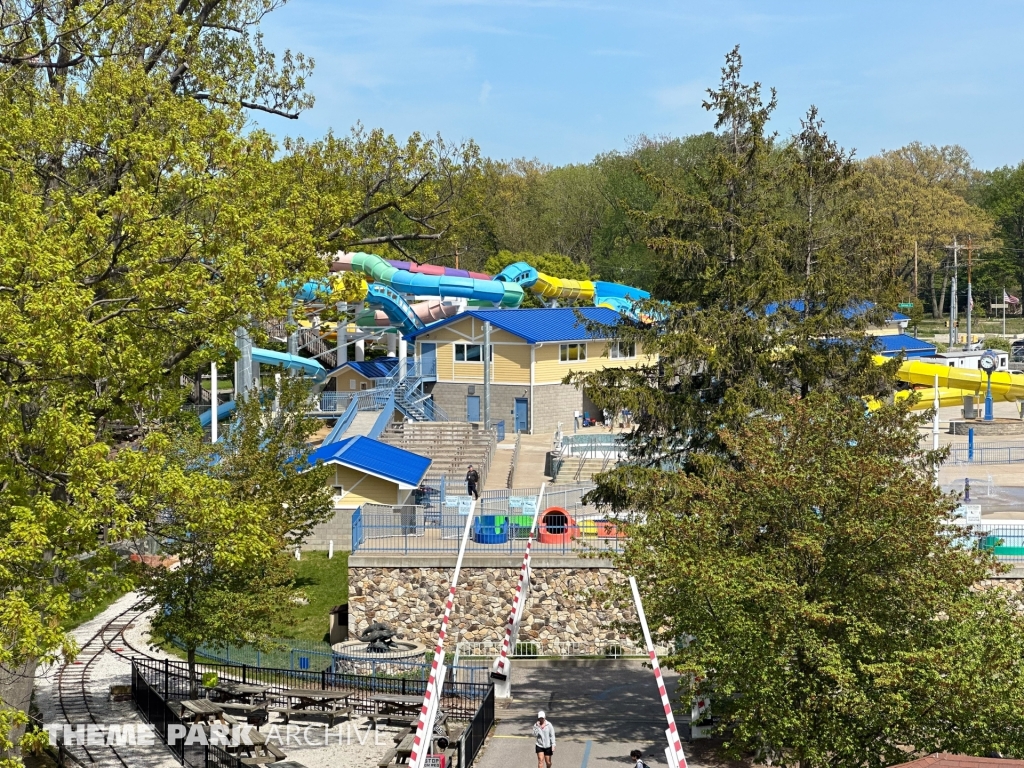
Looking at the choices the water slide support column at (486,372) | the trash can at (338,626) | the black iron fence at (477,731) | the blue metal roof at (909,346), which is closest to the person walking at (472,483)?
the trash can at (338,626)

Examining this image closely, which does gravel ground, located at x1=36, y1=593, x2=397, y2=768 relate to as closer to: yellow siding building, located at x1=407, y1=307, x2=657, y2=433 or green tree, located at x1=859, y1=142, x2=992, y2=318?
yellow siding building, located at x1=407, y1=307, x2=657, y2=433

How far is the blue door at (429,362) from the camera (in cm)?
5844

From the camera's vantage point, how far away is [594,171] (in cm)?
12019

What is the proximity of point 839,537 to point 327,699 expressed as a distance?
11.0m

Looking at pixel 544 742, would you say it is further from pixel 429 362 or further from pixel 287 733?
pixel 429 362

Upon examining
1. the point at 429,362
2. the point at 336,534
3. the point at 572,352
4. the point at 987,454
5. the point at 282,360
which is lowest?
the point at 336,534

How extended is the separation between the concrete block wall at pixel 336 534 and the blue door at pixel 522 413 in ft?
63.5

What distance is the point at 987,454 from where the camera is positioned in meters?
46.8

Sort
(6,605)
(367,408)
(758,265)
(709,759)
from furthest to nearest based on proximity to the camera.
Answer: (367,408) < (758,265) < (709,759) < (6,605)

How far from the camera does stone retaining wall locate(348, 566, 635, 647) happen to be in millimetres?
30453

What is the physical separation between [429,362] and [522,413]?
5.10 metres

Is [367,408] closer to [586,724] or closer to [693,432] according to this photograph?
[693,432]

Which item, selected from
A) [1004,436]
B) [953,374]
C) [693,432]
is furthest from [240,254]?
[953,374]

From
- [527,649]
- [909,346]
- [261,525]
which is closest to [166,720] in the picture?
[261,525]
